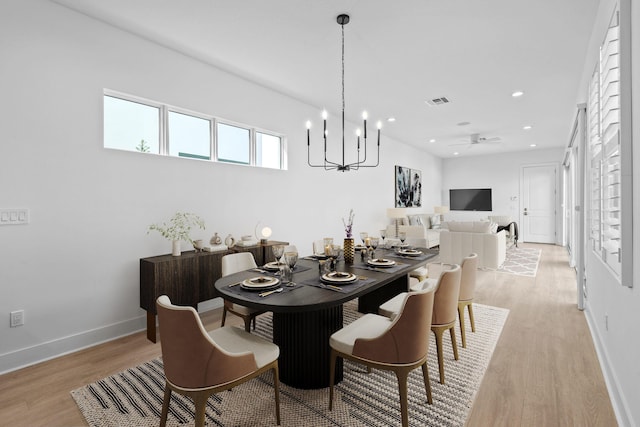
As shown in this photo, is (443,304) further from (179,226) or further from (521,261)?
(521,261)

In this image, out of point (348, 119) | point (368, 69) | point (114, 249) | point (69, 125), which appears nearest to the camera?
point (69, 125)

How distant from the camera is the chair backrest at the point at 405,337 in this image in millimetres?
1667

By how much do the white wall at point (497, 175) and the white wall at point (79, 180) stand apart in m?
8.69

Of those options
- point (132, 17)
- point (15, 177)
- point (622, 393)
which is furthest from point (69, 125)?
point (622, 393)

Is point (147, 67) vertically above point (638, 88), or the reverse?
point (147, 67)

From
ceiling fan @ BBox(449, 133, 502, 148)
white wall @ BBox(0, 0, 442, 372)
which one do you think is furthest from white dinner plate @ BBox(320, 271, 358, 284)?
ceiling fan @ BBox(449, 133, 502, 148)

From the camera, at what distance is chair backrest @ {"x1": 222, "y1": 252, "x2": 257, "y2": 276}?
2.68m

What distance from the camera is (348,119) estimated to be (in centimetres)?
609

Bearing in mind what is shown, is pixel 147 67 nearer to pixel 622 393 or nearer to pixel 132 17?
pixel 132 17

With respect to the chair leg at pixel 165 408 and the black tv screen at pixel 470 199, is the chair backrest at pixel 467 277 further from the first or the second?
the black tv screen at pixel 470 199

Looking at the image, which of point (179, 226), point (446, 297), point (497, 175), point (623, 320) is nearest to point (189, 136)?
point (179, 226)

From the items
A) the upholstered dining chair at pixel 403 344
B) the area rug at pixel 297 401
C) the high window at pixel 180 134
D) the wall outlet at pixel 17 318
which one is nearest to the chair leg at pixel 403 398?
the upholstered dining chair at pixel 403 344

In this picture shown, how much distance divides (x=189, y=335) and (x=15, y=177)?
2.13m

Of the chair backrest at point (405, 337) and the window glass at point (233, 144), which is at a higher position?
the window glass at point (233, 144)
